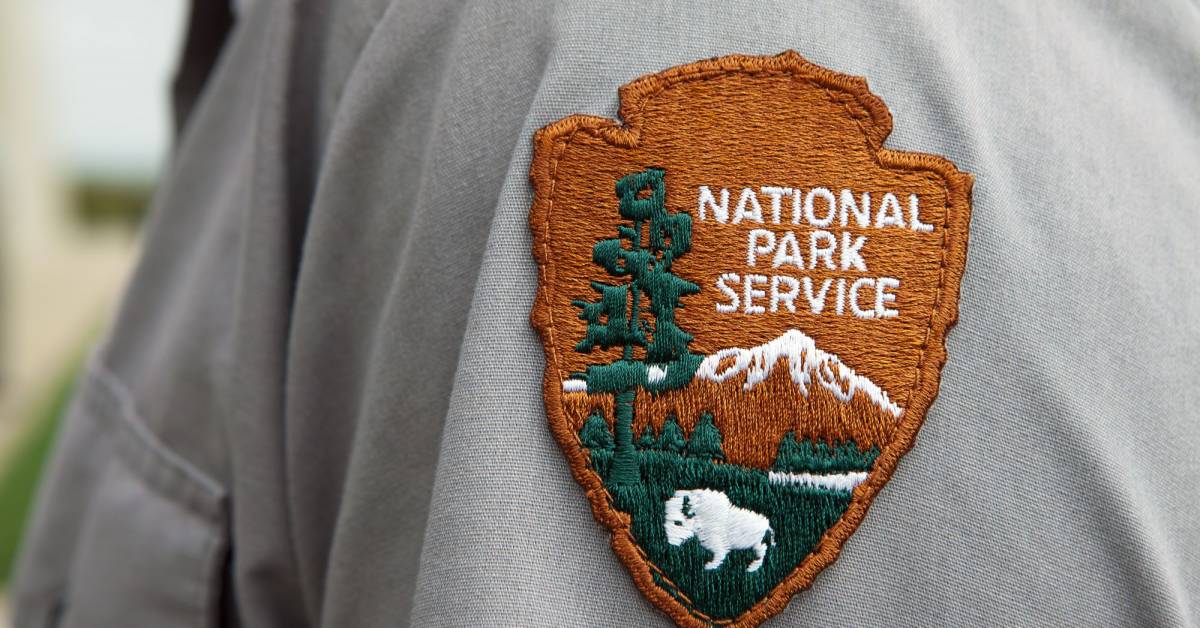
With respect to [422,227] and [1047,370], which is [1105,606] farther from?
[422,227]

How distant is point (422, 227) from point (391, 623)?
25 centimetres

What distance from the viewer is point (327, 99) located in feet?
2.28

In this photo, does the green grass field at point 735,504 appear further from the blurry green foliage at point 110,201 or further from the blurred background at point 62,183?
the blurry green foliage at point 110,201

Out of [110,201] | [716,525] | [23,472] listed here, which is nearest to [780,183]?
[716,525]

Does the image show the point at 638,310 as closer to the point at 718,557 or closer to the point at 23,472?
the point at 718,557

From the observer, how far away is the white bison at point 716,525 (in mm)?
520

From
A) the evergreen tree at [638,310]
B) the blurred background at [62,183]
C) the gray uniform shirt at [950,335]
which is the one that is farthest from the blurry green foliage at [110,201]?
the evergreen tree at [638,310]

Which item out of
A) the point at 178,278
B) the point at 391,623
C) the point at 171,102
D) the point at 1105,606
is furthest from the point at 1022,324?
the point at 171,102

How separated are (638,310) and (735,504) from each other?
11 centimetres

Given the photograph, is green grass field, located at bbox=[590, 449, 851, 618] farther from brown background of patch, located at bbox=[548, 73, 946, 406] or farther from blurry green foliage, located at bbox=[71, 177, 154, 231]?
blurry green foliage, located at bbox=[71, 177, 154, 231]

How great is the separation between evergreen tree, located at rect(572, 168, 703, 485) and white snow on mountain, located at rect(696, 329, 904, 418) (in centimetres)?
2

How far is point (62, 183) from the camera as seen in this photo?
443cm

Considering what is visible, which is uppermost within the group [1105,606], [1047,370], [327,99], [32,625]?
[327,99]

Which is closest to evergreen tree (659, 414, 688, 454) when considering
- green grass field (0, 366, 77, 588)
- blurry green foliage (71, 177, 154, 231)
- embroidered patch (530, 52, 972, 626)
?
embroidered patch (530, 52, 972, 626)
